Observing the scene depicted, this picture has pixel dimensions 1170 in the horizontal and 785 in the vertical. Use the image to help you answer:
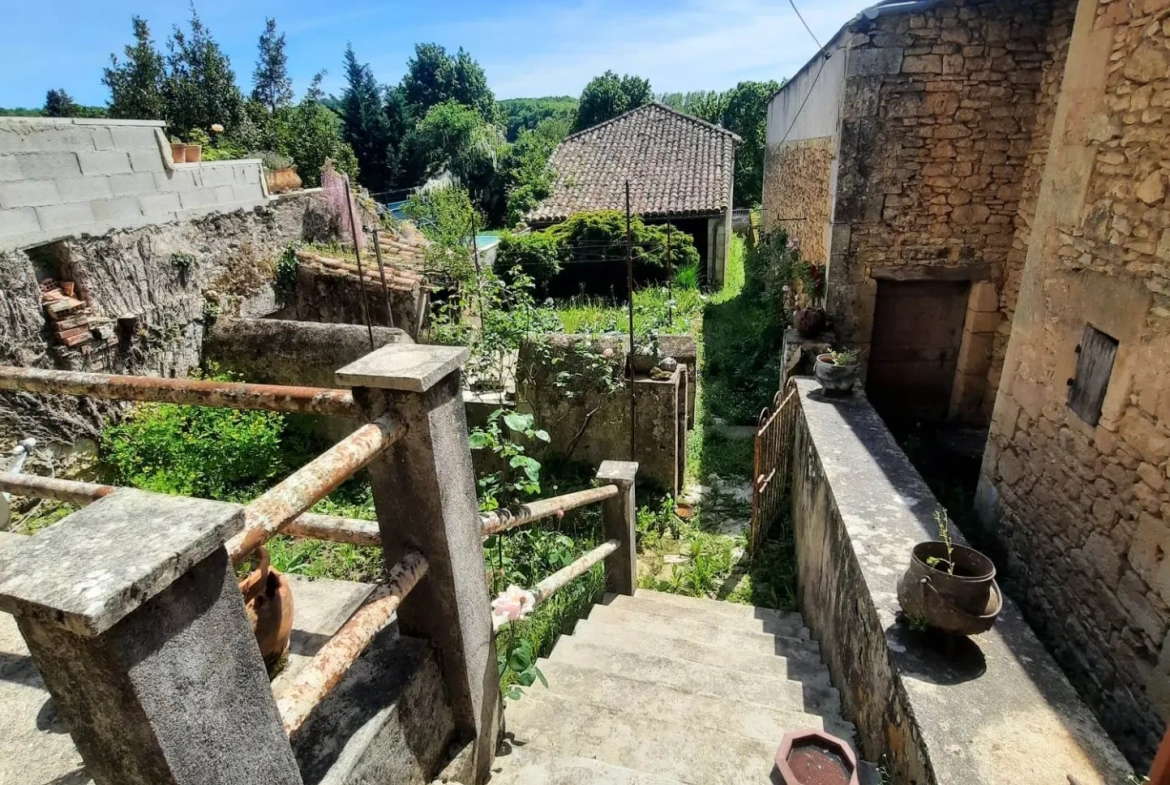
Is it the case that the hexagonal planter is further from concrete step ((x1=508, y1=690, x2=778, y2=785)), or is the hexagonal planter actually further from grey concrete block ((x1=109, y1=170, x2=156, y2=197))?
grey concrete block ((x1=109, y1=170, x2=156, y2=197))

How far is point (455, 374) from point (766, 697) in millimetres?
2430

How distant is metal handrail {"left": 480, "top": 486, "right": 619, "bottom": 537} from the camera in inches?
100

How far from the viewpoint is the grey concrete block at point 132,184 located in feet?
21.8

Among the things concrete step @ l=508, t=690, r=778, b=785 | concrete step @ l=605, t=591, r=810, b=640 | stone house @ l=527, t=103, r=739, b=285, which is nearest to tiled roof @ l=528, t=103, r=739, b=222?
stone house @ l=527, t=103, r=739, b=285

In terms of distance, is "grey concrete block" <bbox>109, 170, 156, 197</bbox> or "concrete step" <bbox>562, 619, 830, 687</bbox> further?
"grey concrete block" <bbox>109, 170, 156, 197</bbox>

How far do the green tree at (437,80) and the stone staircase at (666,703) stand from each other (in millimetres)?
38163

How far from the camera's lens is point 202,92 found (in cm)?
1848

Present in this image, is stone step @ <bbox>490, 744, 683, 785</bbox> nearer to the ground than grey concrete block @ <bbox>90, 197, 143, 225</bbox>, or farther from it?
nearer to the ground

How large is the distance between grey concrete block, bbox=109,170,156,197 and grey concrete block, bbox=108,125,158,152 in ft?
0.95

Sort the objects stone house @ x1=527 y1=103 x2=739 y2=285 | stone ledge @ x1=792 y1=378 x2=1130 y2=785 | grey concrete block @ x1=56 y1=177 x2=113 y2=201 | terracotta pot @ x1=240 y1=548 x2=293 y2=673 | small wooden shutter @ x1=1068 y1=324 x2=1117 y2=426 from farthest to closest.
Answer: stone house @ x1=527 y1=103 x2=739 y2=285 < grey concrete block @ x1=56 y1=177 x2=113 y2=201 < small wooden shutter @ x1=1068 y1=324 x2=1117 y2=426 < stone ledge @ x1=792 y1=378 x2=1130 y2=785 < terracotta pot @ x1=240 y1=548 x2=293 y2=673

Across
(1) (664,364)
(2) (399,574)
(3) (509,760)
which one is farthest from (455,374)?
(1) (664,364)

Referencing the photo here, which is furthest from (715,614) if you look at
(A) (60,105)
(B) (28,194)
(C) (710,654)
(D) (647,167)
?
(A) (60,105)

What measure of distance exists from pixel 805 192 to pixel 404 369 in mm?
8824

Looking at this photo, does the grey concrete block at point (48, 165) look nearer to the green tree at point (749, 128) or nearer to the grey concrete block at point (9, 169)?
the grey concrete block at point (9, 169)
